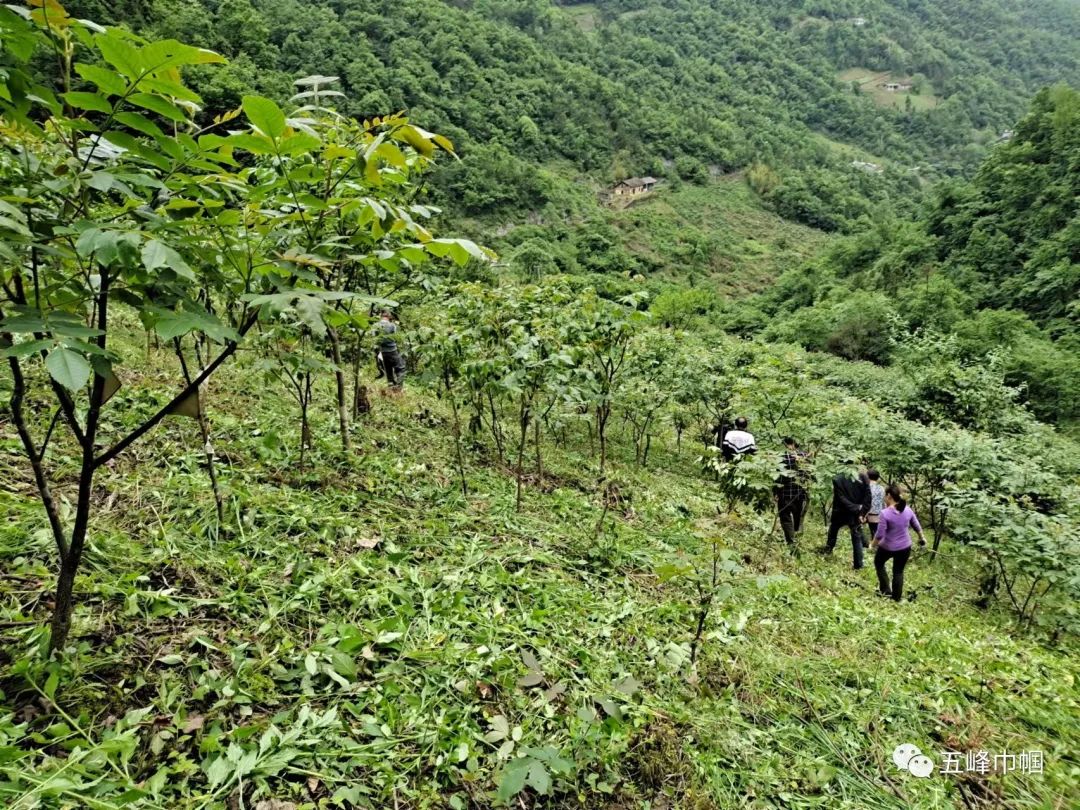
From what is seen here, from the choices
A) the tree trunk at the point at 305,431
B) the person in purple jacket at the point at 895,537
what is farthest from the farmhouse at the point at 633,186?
the tree trunk at the point at 305,431

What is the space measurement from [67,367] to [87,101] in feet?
2.42

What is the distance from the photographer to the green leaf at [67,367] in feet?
3.91

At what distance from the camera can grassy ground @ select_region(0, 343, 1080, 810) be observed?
207 centimetres

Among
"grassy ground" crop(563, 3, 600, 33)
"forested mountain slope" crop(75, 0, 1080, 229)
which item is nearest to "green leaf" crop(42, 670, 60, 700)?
"forested mountain slope" crop(75, 0, 1080, 229)

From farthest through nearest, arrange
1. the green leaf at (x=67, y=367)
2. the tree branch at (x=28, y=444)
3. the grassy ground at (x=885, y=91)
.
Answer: the grassy ground at (x=885, y=91) → the tree branch at (x=28, y=444) → the green leaf at (x=67, y=367)

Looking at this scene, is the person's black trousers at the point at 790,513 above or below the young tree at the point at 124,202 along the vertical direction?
below

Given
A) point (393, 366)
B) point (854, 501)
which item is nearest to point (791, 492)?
point (854, 501)

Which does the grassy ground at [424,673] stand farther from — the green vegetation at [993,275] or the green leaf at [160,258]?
the green vegetation at [993,275]

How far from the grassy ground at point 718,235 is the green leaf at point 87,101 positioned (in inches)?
2768

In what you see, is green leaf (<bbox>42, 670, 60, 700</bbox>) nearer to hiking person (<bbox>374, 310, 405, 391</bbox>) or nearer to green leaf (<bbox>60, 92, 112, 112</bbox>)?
green leaf (<bbox>60, 92, 112, 112</bbox>)

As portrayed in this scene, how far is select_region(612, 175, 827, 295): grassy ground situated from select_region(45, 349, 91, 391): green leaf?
2779 inches

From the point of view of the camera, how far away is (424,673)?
2734mm

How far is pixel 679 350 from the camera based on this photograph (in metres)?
12.4

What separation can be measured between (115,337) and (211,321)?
7903 millimetres
